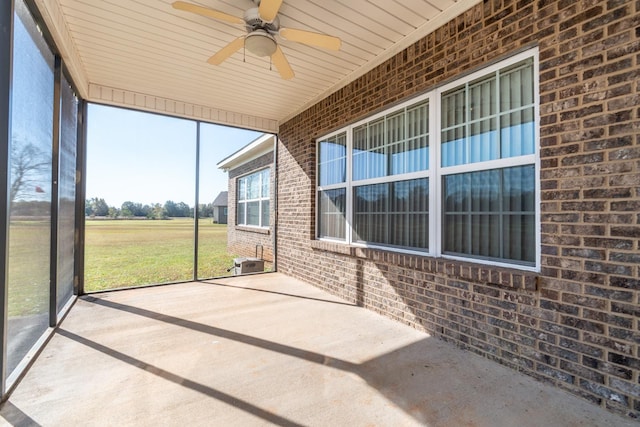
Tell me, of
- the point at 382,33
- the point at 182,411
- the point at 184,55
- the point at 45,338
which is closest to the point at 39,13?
the point at 184,55

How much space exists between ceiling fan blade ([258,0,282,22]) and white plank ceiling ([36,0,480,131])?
0.35 m

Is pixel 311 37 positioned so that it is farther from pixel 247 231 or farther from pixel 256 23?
pixel 247 231

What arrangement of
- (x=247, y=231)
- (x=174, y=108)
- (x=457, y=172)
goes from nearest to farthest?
(x=457, y=172) → (x=174, y=108) → (x=247, y=231)

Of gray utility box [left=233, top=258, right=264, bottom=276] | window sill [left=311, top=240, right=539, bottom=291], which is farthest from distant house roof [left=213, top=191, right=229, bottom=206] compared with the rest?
window sill [left=311, top=240, right=539, bottom=291]

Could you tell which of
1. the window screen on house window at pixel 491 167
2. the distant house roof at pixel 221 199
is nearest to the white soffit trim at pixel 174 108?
the window screen on house window at pixel 491 167

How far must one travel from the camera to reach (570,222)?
2.04 m

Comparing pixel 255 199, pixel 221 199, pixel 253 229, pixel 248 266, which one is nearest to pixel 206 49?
pixel 248 266

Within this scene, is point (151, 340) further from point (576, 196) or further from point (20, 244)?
point (576, 196)

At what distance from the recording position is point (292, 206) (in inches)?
223

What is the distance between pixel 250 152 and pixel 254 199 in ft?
4.57

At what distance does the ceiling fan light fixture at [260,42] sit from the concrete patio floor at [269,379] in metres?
2.78

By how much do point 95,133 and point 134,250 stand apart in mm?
5341

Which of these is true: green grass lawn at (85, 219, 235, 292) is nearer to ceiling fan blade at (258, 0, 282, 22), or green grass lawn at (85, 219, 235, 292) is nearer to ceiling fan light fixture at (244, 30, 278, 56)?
ceiling fan light fixture at (244, 30, 278, 56)

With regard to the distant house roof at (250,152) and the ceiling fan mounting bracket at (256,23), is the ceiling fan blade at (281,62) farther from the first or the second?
the distant house roof at (250,152)
